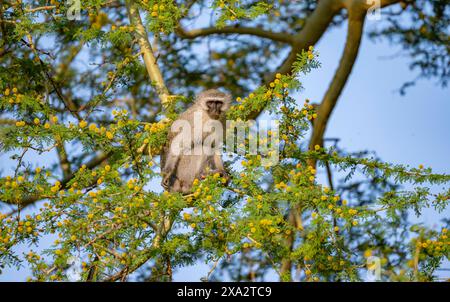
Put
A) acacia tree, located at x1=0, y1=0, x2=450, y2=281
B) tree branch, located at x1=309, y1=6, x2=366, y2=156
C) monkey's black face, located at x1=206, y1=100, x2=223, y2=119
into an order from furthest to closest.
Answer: tree branch, located at x1=309, y1=6, x2=366, y2=156 → monkey's black face, located at x1=206, y1=100, x2=223, y2=119 → acacia tree, located at x1=0, y1=0, x2=450, y2=281

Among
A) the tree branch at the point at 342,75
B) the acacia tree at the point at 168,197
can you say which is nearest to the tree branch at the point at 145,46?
the acacia tree at the point at 168,197

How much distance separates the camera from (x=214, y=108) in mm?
6008

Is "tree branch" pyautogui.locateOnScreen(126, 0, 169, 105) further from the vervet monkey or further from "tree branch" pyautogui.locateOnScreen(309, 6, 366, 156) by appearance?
"tree branch" pyautogui.locateOnScreen(309, 6, 366, 156)

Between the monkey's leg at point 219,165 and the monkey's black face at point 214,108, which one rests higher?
the monkey's black face at point 214,108

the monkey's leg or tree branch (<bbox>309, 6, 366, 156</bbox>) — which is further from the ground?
tree branch (<bbox>309, 6, 366, 156</bbox>)

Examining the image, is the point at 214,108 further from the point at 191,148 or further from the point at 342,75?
the point at 342,75

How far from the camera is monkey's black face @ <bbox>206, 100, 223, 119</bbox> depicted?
6008 mm

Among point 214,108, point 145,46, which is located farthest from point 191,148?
point 145,46

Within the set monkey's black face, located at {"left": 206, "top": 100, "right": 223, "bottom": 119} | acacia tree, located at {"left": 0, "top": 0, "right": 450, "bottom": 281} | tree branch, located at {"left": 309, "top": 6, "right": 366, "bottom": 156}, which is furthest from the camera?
tree branch, located at {"left": 309, "top": 6, "right": 366, "bottom": 156}

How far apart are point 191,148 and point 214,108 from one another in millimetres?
414

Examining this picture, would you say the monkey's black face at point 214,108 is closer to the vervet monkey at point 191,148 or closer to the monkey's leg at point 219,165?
the vervet monkey at point 191,148

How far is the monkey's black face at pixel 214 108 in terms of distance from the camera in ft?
19.7

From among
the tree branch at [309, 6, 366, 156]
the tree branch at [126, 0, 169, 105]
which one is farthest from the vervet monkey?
the tree branch at [309, 6, 366, 156]
